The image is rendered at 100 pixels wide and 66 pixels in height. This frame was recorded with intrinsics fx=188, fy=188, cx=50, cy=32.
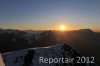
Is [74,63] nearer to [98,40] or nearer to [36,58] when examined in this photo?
[36,58]

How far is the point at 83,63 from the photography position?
3466 centimetres

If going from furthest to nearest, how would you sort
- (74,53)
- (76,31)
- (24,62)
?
(76,31), (74,53), (24,62)

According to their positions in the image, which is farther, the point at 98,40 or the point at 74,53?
the point at 98,40

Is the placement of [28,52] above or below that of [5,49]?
above

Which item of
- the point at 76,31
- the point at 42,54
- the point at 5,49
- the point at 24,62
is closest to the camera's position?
the point at 24,62

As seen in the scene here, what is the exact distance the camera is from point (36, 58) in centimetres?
3228

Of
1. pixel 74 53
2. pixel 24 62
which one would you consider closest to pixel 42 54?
pixel 24 62

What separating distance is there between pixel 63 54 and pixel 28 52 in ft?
21.3

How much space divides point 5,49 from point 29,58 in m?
58.0

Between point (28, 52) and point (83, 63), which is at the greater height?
point (28, 52)

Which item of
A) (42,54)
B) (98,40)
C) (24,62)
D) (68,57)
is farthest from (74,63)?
(98,40)

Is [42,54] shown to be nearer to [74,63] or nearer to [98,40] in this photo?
[74,63]

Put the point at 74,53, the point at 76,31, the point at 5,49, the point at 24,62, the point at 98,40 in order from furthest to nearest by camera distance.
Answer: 1. the point at 76,31
2. the point at 98,40
3. the point at 5,49
4. the point at 74,53
5. the point at 24,62

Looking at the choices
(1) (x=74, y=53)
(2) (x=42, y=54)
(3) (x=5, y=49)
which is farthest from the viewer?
(3) (x=5, y=49)
